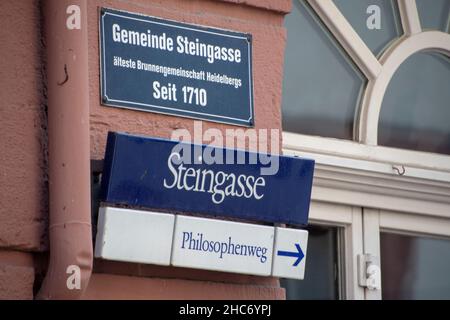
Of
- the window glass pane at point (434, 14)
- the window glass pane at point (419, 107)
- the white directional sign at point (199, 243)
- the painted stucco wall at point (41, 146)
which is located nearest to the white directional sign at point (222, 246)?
the white directional sign at point (199, 243)

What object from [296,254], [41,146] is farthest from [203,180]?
[41,146]

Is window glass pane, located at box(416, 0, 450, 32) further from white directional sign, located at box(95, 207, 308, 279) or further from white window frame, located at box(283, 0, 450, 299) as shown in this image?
white directional sign, located at box(95, 207, 308, 279)

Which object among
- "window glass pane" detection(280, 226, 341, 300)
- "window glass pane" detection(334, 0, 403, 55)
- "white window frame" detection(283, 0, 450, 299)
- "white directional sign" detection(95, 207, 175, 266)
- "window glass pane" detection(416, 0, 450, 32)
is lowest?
"white directional sign" detection(95, 207, 175, 266)

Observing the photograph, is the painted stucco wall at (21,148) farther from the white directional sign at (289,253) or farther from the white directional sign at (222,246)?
the white directional sign at (289,253)

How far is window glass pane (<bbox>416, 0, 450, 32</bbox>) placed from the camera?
240 inches

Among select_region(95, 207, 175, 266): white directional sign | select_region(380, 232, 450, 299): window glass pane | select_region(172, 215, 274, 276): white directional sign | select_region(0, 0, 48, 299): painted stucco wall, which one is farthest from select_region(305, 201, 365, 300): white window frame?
select_region(0, 0, 48, 299): painted stucco wall

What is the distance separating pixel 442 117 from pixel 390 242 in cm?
73

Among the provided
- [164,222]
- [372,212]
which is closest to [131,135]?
[164,222]

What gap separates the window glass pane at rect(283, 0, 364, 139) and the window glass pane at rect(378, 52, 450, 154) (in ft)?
0.61

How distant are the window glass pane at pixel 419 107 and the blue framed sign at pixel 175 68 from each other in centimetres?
116

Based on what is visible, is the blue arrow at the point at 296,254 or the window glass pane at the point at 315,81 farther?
the window glass pane at the point at 315,81

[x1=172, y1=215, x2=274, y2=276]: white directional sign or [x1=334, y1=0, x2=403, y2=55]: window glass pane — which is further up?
[x1=334, y1=0, x2=403, y2=55]: window glass pane

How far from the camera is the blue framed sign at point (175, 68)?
461 centimetres

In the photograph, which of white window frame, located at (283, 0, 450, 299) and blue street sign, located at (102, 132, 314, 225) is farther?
white window frame, located at (283, 0, 450, 299)
